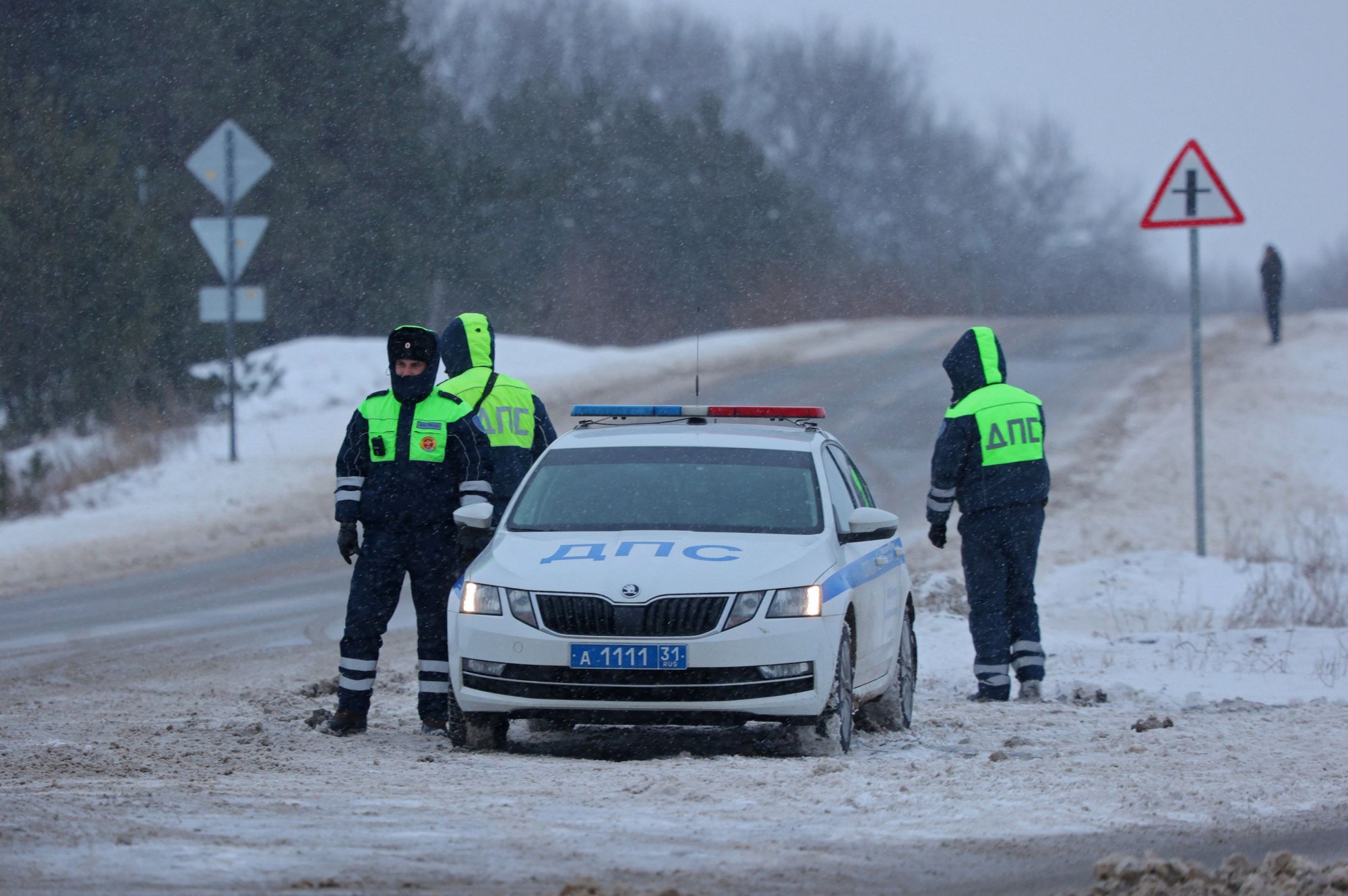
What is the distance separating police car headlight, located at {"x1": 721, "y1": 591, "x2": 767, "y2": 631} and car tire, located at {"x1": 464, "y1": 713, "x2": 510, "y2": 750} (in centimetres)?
110

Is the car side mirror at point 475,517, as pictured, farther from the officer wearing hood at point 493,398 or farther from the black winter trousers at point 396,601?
the officer wearing hood at point 493,398

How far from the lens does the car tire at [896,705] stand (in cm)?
793

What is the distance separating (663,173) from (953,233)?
25.4 metres

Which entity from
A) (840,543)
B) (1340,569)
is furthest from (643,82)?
(840,543)

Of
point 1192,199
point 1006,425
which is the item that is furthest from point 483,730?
point 1192,199

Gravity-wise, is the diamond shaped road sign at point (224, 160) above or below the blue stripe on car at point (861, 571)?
above

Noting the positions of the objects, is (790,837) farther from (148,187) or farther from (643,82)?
(643,82)

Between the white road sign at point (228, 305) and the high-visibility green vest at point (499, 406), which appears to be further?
the white road sign at point (228, 305)

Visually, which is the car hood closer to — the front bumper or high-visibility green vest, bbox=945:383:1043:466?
the front bumper

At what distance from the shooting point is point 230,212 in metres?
19.5

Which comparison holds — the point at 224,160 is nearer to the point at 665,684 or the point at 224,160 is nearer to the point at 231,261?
the point at 231,261

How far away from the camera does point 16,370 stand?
876 inches

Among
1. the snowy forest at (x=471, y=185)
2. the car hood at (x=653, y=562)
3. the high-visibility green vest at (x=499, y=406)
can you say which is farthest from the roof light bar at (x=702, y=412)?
the snowy forest at (x=471, y=185)

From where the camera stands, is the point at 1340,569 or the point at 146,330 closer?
the point at 1340,569
